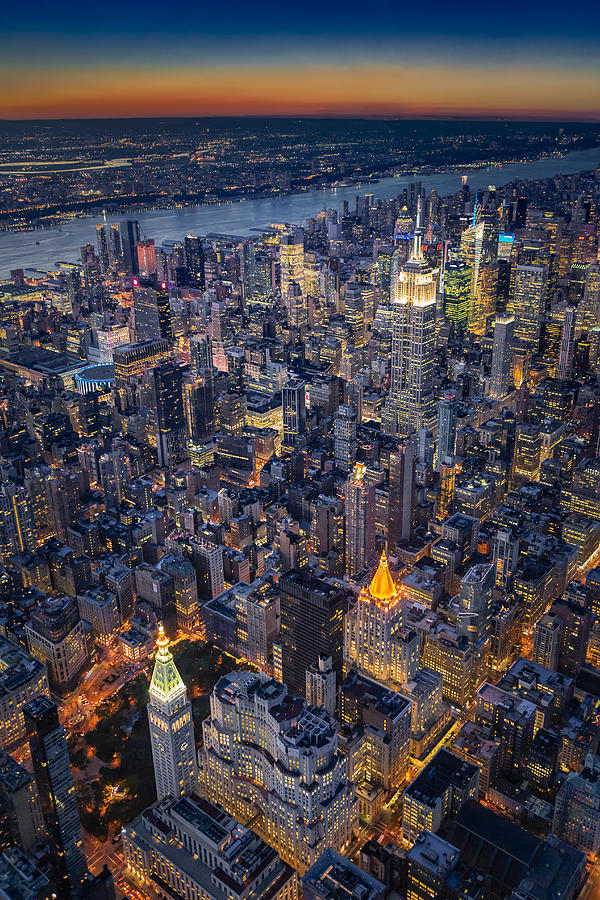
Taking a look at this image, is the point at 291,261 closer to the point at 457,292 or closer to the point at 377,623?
the point at 457,292

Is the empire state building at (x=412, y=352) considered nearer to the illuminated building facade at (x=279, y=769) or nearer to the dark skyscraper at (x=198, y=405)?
the dark skyscraper at (x=198, y=405)

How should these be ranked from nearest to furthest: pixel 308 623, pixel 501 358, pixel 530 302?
pixel 308 623
pixel 501 358
pixel 530 302

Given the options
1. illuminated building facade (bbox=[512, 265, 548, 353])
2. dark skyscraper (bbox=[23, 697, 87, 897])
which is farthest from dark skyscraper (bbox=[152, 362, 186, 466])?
illuminated building facade (bbox=[512, 265, 548, 353])

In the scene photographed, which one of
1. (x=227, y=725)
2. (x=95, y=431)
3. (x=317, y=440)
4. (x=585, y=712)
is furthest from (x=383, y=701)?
(x=95, y=431)

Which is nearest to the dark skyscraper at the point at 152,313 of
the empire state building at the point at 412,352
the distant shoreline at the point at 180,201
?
the empire state building at the point at 412,352

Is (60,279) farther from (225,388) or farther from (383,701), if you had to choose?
(383,701)

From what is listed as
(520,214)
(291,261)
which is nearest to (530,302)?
(291,261)
